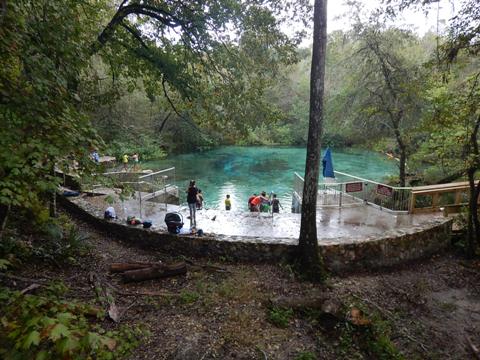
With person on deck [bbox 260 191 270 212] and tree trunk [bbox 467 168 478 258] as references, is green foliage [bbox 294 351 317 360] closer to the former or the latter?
tree trunk [bbox 467 168 478 258]

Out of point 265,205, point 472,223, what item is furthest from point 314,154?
point 265,205

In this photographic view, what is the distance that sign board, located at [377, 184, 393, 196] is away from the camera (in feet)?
32.5

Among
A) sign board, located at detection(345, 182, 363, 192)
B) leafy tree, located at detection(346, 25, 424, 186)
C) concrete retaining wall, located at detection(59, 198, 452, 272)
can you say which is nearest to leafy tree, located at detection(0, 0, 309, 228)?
concrete retaining wall, located at detection(59, 198, 452, 272)

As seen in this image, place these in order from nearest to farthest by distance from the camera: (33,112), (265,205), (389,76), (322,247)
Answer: (33,112)
(322,247)
(265,205)
(389,76)

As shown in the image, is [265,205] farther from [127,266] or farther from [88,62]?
[88,62]

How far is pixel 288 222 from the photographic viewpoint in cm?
973

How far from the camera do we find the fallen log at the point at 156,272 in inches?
249

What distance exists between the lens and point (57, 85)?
154 inches

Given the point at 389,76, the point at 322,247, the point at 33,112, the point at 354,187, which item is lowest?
the point at 322,247

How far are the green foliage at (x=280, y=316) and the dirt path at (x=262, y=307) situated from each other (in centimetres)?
10

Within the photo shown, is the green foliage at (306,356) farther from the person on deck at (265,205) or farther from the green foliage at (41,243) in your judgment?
the person on deck at (265,205)

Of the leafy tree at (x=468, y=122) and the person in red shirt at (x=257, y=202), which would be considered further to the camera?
the person in red shirt at (x=257, y=202)

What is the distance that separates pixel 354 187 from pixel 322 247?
4.70 m

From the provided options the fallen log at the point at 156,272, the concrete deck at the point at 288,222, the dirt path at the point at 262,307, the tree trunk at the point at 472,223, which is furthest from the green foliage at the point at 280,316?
the tree trunk at the point at 472,223
